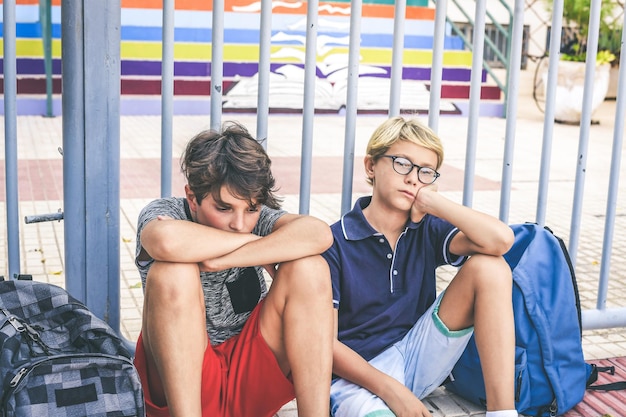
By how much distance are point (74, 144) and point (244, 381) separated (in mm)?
986

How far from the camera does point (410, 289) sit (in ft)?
9.36

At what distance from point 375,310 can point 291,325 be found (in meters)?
0.47

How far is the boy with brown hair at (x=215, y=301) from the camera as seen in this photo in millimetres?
2361

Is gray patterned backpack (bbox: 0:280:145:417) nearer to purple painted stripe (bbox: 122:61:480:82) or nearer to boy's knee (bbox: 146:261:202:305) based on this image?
boy's knee (bbox: 146:261:202:305)

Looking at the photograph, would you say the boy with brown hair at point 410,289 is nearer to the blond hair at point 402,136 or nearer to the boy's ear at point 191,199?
the blond hair at point 402,136

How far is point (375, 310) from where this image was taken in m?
2.83

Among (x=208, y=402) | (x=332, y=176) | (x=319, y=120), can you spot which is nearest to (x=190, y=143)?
(x=208, y=402)

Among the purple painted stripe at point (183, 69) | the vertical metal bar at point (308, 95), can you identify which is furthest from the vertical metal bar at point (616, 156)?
the purple painted stripe at point (183, 69)

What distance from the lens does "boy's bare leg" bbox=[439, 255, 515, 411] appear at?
2648mm

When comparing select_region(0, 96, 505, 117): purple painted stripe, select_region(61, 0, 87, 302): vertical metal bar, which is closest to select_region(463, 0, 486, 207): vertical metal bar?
select_region(61, 0, 87, 302): vertical metal bar

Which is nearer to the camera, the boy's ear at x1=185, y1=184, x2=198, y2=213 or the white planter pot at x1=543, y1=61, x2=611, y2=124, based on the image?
the boy's ear at x1=185, y1=184, x2=198, y2=213

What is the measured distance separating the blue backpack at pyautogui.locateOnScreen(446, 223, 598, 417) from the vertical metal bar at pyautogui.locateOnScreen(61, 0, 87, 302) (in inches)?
54.8

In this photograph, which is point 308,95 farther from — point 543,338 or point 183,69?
point 183,69

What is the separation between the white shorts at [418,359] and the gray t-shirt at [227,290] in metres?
0.39
